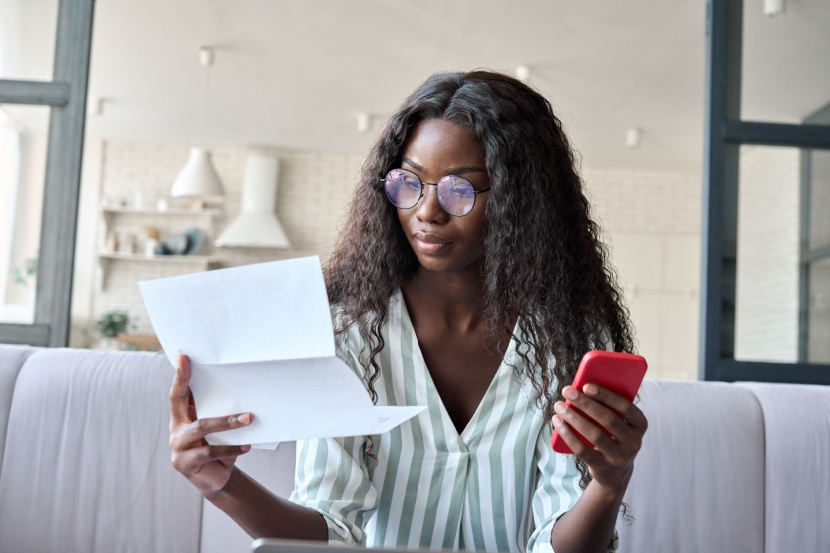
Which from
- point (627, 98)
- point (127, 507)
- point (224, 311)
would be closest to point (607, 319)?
point (224, 311)

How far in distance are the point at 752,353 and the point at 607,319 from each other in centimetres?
110

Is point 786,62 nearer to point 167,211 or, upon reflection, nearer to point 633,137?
point 633,137

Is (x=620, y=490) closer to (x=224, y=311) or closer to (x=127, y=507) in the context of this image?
(x=224, y=311)

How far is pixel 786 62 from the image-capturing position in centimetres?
253

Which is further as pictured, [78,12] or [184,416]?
[78,12]

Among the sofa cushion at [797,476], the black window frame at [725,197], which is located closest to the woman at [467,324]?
the sofa cushion at [797,476]

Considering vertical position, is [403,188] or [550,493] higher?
[403,188]

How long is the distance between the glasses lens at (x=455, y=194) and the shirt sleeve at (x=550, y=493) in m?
0.40

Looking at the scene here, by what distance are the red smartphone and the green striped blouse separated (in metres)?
0.40

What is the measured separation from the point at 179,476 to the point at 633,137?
6.72m

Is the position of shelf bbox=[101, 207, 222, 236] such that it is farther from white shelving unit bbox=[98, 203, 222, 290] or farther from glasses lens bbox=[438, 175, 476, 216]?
glasses lens bbox=[438, 175, 476, 216]

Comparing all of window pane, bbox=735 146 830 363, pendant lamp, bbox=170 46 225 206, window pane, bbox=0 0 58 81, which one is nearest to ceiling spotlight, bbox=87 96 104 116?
pendant lamp, bbox=170 46 225 206

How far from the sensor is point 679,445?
1.80 meters

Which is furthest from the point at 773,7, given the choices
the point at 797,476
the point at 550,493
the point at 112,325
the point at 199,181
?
the point at 112,325
